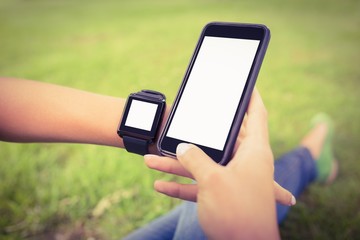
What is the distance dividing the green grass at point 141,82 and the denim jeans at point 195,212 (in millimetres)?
295

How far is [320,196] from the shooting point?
2.12 metres

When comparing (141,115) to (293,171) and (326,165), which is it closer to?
(293,171)

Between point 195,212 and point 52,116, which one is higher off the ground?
point 52,116

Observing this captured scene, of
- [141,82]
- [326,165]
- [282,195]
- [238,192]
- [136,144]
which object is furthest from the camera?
[141,82]

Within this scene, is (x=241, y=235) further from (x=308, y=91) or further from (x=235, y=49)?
(x=308, y=91)

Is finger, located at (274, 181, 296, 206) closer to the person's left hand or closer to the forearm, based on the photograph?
the person's left hand

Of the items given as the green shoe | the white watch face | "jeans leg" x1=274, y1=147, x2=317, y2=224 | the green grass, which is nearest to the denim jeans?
"jeans leg" x1=274, y1=147, x2=317, y2=224

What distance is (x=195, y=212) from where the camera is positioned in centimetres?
143

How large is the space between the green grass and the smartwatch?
0.76m

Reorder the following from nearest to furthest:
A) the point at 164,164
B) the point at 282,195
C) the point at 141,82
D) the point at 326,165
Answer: the point at 282,195 → the point at 164,164 → the point at 326,165 → the point at 141,82

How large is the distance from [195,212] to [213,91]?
50cm

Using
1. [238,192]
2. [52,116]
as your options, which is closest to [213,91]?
[238,192]

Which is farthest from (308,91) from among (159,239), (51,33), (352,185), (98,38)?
(51,33)

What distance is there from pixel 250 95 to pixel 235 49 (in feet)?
0.75
